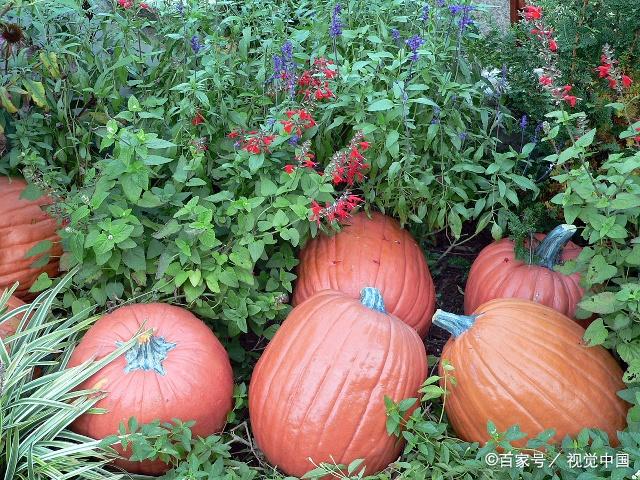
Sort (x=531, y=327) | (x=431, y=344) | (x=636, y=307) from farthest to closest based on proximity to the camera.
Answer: (x=431, y=344)
(x=531, y=327)
(x=636, y=307)

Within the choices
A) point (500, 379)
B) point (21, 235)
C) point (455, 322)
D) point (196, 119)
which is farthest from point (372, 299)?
point (21, 235)

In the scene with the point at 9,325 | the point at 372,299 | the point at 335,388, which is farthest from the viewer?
the point at 9,325

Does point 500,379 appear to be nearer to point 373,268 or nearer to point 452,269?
point 373,268

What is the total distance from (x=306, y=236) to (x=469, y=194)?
2.23 feet

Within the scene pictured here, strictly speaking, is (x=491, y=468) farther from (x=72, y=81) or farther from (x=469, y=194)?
(x=72, y=81)

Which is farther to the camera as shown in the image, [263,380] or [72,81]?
[72,81]

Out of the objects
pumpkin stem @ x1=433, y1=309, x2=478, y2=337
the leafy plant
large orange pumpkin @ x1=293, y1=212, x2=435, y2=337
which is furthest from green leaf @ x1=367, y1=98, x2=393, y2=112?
the leafy plant

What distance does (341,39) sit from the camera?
9.27 ft

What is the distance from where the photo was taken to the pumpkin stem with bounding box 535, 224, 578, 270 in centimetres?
260

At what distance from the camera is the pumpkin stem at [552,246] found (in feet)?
8.52

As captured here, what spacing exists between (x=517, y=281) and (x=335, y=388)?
89 centimetres

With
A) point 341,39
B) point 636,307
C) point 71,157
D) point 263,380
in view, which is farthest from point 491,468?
point 71,157

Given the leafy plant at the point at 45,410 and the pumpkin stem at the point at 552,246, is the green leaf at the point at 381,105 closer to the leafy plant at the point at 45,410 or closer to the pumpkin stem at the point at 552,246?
the pumpkin stem at the point at 552,246

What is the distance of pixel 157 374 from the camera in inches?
91.7
